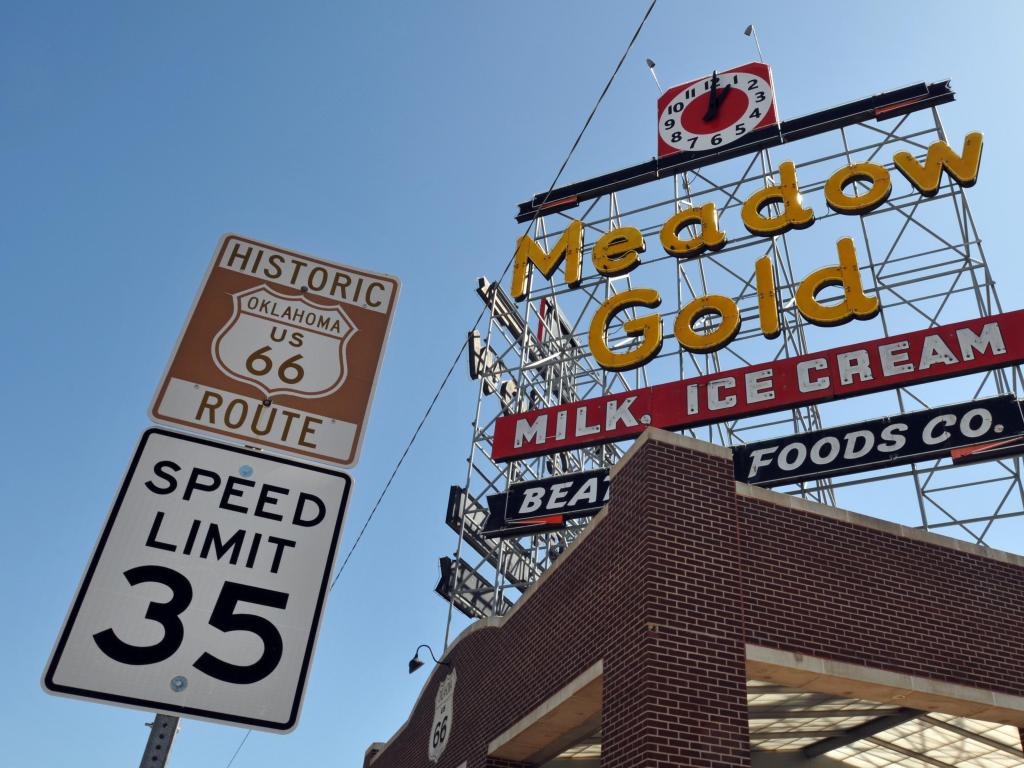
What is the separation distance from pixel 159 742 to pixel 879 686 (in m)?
9.51

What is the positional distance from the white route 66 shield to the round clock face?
20143 millimetres

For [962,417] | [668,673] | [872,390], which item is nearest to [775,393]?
[872,390]

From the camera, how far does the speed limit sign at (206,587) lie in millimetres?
2822

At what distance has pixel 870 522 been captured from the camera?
11.5m

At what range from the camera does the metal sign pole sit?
2672 millimetres

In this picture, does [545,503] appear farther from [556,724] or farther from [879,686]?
[879,686]

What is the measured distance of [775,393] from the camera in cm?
1631

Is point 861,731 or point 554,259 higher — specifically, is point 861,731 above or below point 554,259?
below

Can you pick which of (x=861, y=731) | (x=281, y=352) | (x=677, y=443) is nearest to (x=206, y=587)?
(x=281, y=352)

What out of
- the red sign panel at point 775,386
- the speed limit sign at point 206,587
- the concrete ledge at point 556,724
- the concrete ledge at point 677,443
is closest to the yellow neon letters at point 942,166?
the red sign panel at point 775,386

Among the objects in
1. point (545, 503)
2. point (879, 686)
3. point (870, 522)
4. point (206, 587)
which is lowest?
point (206, 587)

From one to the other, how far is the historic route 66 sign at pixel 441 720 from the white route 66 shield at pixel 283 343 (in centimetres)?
1231

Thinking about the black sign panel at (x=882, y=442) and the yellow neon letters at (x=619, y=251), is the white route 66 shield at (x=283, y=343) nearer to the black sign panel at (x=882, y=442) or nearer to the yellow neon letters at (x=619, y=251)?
the black sign panel at (x=882, y=442)

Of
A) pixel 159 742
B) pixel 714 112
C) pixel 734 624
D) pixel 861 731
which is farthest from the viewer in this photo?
pixel 714 112
